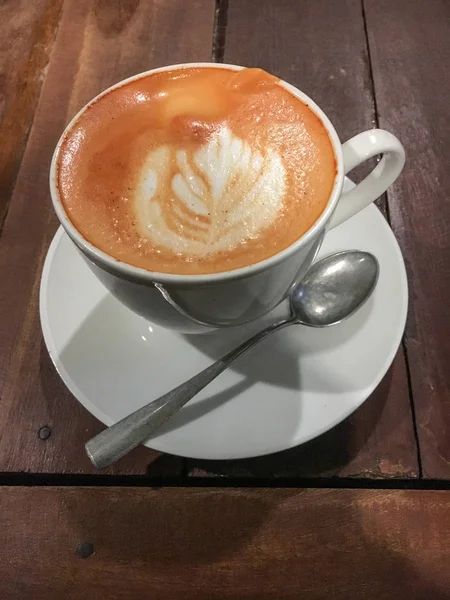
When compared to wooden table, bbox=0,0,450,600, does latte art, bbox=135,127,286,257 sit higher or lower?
higher

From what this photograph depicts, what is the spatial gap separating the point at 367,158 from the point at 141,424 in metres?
0.39

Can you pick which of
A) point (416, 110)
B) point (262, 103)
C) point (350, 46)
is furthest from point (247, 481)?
point (350, 46)

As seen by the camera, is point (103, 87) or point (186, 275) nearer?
point (186, 275)

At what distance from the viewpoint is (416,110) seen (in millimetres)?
958

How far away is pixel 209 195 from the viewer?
0.58 meters

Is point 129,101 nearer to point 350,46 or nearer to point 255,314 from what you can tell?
point 255,314

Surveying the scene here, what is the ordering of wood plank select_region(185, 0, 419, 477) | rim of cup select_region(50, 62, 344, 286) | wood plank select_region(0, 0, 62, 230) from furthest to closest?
wood plank select_region(0, 0, 62, 230) < wood plank select_region(185, 0, 419, 477) < rim of cup select_region(50, 62, 344, 286)

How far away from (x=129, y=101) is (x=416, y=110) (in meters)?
0.57

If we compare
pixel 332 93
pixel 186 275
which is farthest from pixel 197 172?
pixel 332 93

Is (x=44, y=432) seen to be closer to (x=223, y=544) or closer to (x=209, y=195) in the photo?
(x=223, y=544)

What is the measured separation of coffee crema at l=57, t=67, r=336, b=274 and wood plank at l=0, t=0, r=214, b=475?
0.27 meters

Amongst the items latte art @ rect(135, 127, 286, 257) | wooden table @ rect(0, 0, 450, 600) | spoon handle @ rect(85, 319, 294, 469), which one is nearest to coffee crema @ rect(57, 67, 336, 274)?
latte art @ rect(135, 127, 286, 257)

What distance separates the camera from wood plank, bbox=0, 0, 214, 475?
667mm

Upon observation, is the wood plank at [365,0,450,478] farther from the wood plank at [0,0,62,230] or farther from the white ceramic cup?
the wood plank at [0,0,62,230]
